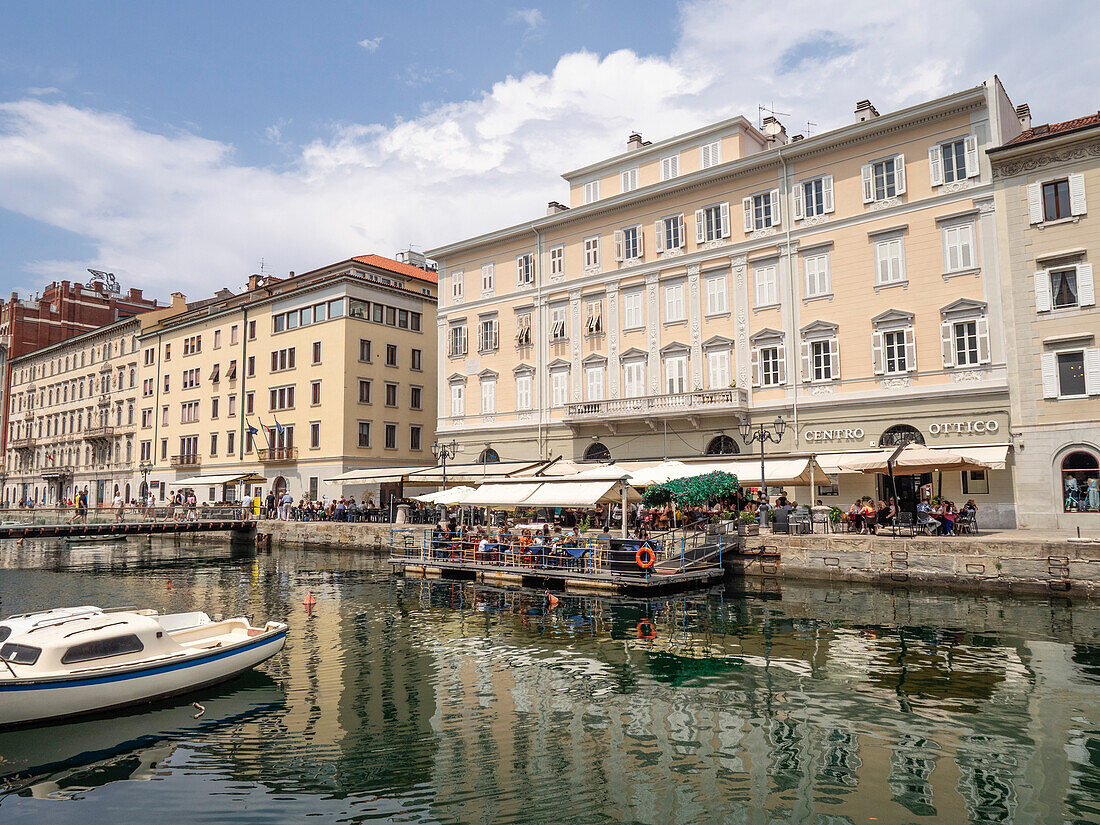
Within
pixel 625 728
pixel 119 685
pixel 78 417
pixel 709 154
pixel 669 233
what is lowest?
pixel 625 728

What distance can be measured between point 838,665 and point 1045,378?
Result: 1934 cm

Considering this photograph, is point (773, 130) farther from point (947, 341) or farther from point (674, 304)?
point (947, 341)

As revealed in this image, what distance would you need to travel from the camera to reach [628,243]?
138 ft

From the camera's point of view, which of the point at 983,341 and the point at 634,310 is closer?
the point at 983,341

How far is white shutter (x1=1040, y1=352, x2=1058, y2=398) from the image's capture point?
28438 mm

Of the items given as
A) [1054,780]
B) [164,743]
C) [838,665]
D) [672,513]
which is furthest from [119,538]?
[1054,780]

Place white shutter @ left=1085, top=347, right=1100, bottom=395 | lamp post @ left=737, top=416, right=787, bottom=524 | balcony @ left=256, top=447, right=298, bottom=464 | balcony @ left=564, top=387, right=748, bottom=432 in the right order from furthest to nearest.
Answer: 1. balcony @ left=256, top=447, right=298, bottom=464
2. balcony @ left=564, top=387, right=748, bottom=432
3. lamp post @ left=737, top=416, right=787, bottom=524
4. white shutter @ left=1085, top=347, right=1100, bottom=395

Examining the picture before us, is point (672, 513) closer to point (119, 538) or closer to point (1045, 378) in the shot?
point (1045, 378)

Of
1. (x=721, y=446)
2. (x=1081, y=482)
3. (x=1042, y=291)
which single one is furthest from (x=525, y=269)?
(x=1081, y=482)

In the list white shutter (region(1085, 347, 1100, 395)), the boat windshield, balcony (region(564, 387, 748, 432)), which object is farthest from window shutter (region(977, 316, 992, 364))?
the boat windshield

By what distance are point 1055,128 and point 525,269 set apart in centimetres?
2720

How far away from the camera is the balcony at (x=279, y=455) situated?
5593 cm

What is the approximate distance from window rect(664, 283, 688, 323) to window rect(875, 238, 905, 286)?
9654mm

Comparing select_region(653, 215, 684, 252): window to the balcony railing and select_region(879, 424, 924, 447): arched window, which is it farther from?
select_region(879, 424, 924, 447): arched window
